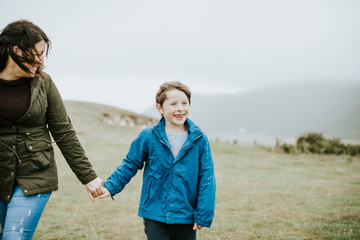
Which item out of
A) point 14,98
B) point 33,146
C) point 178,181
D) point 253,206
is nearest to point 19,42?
point 14,98

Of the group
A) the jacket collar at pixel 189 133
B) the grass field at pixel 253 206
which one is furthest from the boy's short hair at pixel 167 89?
the grass field at pixel 253 206

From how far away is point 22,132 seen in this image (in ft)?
8.85

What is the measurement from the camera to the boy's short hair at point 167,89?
11.0 ft

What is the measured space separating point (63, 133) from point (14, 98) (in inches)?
22.3

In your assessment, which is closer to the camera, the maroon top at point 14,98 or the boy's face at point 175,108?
the maroon top at point 14,98

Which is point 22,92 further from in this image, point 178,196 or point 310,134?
point 310,134

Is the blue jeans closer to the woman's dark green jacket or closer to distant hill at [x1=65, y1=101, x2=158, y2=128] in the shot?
the woman's dark green jacket

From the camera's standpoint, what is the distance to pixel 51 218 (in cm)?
641

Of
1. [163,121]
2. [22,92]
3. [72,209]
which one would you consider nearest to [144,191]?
[163,121]

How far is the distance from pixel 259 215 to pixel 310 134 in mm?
14005

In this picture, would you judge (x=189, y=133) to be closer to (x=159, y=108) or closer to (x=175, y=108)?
(x=175, y=108)

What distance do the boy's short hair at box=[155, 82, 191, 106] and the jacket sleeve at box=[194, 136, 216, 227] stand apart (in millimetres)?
605

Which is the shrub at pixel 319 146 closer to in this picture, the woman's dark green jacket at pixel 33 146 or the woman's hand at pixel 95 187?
the woman's hand at pixel 95 187

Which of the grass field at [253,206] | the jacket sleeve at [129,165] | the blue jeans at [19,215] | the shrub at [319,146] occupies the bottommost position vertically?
the grass field at [253,206]
